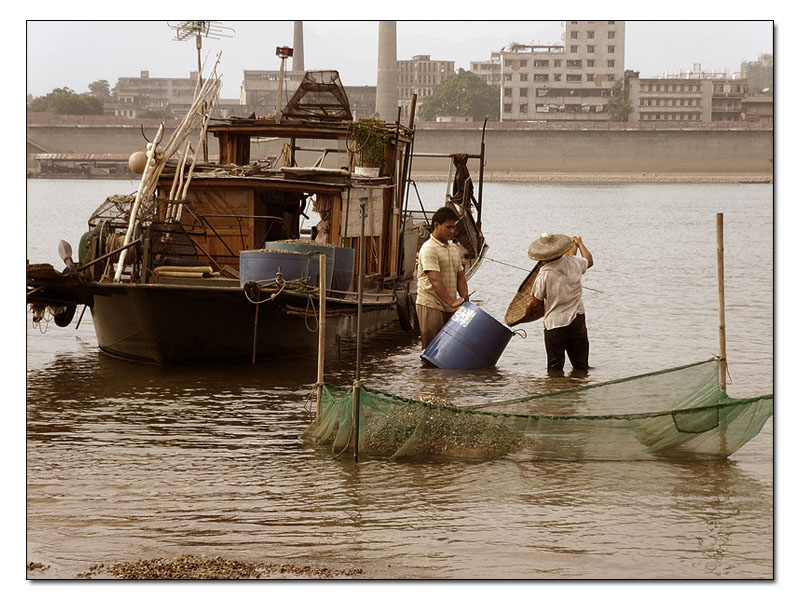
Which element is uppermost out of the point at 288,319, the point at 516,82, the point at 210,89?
the point at 516,82

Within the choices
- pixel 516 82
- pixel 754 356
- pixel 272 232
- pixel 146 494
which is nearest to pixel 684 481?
pixel 146 494

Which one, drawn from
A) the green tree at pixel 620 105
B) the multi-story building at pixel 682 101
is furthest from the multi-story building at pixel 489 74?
the multi-story building at pixel 682 101

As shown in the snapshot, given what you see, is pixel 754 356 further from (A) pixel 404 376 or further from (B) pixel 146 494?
(B) pixel 146 494

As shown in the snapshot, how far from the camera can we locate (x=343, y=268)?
1298cm

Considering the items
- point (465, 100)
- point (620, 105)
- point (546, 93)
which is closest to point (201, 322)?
point (465, 100)

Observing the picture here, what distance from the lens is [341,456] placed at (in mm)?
9133

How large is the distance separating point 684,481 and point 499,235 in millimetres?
33307

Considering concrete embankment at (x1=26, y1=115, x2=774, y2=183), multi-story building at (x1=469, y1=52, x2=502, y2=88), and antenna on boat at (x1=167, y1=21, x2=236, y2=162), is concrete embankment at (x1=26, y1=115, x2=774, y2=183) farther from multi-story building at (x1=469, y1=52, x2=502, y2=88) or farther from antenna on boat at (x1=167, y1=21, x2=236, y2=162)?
antenna on boat at (x1=167, y1=21, x2=236, y2=162)

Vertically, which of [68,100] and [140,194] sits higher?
[68,100]

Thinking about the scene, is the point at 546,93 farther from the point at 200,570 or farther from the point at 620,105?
the point at 200,570

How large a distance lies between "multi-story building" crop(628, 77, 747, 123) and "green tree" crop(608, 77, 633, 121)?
1.28 feet

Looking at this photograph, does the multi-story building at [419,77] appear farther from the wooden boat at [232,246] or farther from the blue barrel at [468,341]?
the blue barrel at [468,341]

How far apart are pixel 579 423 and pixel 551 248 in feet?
12.7

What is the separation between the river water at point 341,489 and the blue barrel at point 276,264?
48.5 inches
